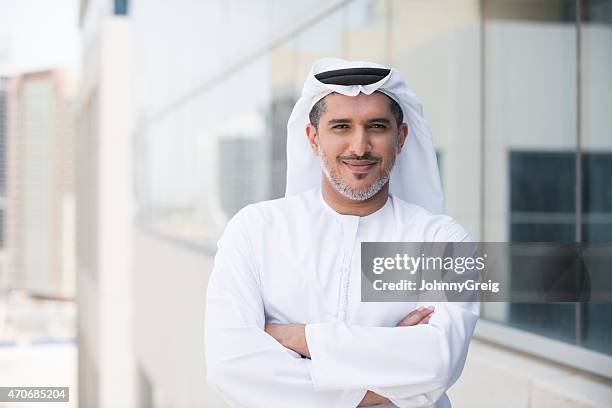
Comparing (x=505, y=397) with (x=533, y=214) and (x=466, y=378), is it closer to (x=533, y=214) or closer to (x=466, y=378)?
(x=466, y=378)

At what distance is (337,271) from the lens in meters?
2.00

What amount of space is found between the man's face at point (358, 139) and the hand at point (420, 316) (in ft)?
1.10

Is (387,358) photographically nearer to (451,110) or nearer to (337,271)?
(337,271)

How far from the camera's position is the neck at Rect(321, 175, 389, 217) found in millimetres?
2020

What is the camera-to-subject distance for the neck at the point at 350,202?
202 centimetres

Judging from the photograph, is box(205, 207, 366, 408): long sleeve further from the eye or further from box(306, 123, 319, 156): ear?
the eye

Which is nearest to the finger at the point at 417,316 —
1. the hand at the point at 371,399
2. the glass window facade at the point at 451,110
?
the hand at the point at 371,399

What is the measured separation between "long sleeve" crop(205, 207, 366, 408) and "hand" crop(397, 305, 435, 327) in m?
0.20

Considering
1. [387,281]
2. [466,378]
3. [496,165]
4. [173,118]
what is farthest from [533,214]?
[387,281]

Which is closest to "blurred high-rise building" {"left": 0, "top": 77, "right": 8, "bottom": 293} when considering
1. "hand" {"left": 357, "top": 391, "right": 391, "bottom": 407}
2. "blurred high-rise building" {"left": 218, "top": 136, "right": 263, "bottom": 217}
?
"blurred high-rise building" {"left": 218, "top": 136, "right": 263, "bottom": 217}

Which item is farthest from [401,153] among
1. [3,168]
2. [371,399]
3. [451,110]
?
[451,110]

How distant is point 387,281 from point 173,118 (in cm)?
576

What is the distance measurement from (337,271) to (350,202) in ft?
0.62

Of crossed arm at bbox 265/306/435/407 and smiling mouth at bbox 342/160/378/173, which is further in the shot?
smiling mouth at bbox 342/160/378/173
